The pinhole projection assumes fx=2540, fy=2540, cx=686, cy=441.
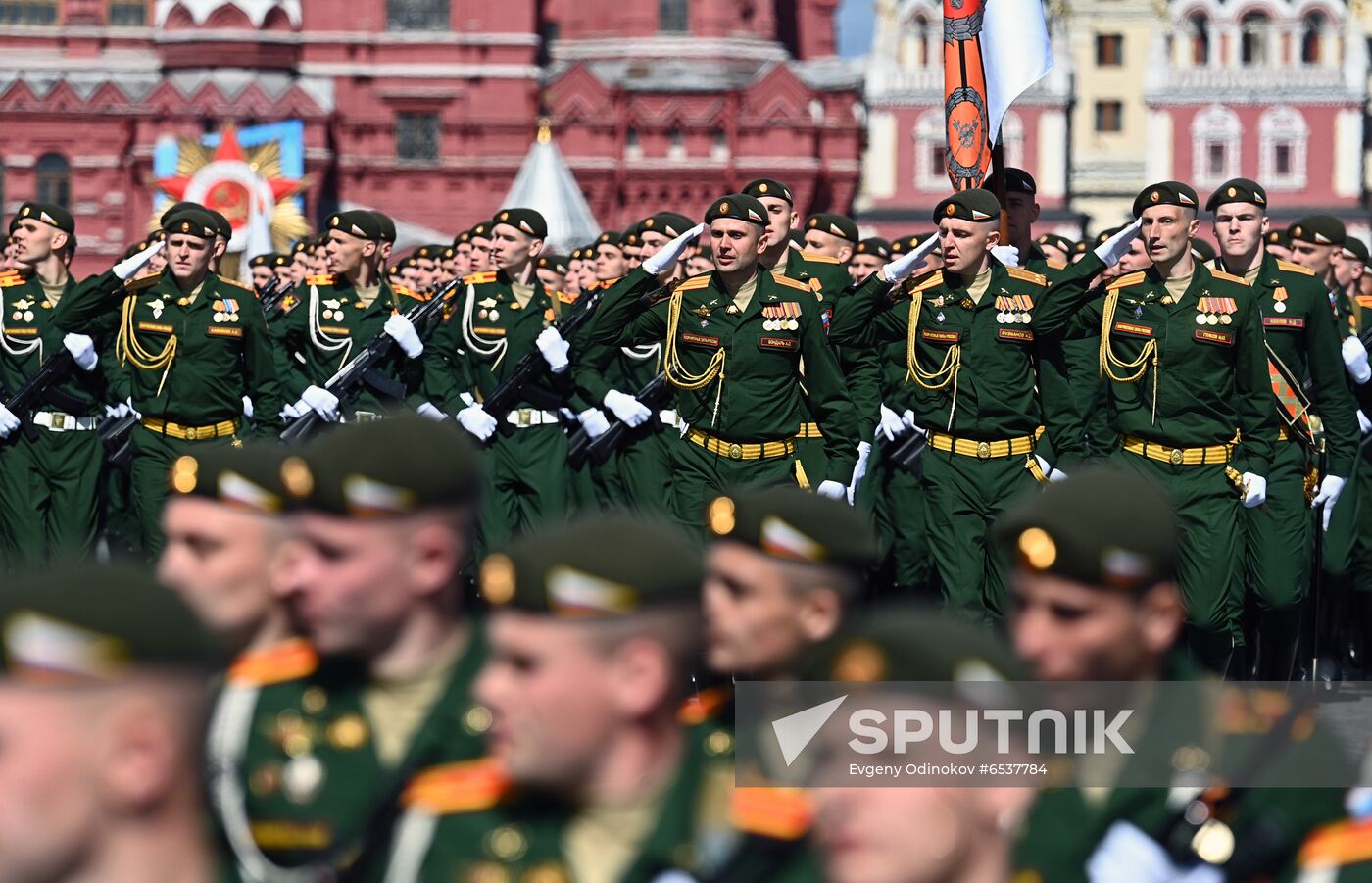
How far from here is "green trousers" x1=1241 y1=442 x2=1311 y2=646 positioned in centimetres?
1020

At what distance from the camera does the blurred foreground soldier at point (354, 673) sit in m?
4.87

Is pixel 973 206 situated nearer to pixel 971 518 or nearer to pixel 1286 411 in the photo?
pixel 971 518

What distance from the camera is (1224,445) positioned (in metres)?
9.78

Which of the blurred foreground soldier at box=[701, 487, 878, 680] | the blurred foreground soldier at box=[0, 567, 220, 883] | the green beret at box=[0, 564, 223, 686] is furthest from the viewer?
the blurred foreground soldier at box=[701, 487, 878, 680]

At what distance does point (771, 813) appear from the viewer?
4.46 m

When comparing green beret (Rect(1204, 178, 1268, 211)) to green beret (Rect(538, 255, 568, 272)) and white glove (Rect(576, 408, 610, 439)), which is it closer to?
white glove (Rect(576, 408, 610, 439))

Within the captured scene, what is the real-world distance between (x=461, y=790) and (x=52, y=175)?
148ft

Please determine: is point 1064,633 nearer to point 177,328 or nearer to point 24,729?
point 24,729

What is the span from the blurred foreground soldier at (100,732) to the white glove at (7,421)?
29.2ft

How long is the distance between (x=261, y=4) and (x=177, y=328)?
3664cm

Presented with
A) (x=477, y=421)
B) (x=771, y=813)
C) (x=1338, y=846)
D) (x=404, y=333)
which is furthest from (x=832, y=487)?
(x=1338, y=846)

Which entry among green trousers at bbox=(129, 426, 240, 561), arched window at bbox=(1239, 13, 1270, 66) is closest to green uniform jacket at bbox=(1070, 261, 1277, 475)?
green trousers at bbox=(129, 426, 240, 561)

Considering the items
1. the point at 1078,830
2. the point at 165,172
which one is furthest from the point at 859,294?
the point at 165,172

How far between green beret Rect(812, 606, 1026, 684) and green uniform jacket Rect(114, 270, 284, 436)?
8.39 m
